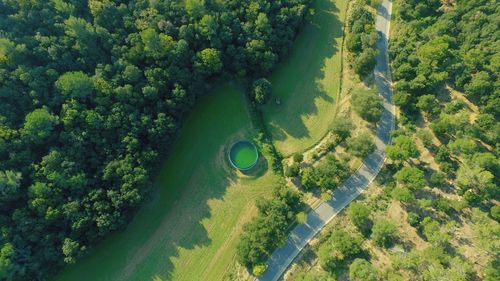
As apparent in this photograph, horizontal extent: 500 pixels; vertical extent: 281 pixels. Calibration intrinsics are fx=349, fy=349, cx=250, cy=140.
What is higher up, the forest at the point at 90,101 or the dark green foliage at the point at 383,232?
the forest at the point at 90,101

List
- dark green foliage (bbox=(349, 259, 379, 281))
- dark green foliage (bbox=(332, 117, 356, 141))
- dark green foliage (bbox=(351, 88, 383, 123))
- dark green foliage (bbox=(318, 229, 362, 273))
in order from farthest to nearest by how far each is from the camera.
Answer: dark green foliage (bbox=(351, 88, 383, 123)), dark green foliage (bbox=(332, 117, 356, 141)), dark green foliage (bbox=(318, 229, 362, 273)), dark green foliage (bbox=(349, 259, 379, 281))

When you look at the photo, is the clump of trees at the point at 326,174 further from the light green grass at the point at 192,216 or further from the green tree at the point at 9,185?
the green tree at the point at 9,185

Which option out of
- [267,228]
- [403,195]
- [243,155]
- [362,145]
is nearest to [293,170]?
[243,155]

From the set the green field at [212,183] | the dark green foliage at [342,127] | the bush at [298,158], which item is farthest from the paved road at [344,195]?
the bush at [298,158]

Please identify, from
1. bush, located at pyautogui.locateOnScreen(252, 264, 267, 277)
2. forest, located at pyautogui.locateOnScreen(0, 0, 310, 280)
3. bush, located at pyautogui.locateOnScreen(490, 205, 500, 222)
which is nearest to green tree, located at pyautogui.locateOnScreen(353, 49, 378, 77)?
forest, located at pyautogui.locateOnScreen(0, 0, 310, 280)

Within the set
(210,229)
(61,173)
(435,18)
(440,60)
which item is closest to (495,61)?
(440,60)

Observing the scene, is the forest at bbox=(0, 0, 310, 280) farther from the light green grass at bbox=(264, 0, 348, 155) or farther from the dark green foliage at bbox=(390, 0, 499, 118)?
the dark green foliage at bbox=(390, 0, 499, 118)

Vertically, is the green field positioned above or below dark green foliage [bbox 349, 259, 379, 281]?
above

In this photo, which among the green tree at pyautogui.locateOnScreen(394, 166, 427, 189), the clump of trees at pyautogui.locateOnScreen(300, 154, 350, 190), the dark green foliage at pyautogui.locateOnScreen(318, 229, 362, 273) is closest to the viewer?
the dark green foliage at pyautogui.locateOnScreen(318, 229, 362, 273)
